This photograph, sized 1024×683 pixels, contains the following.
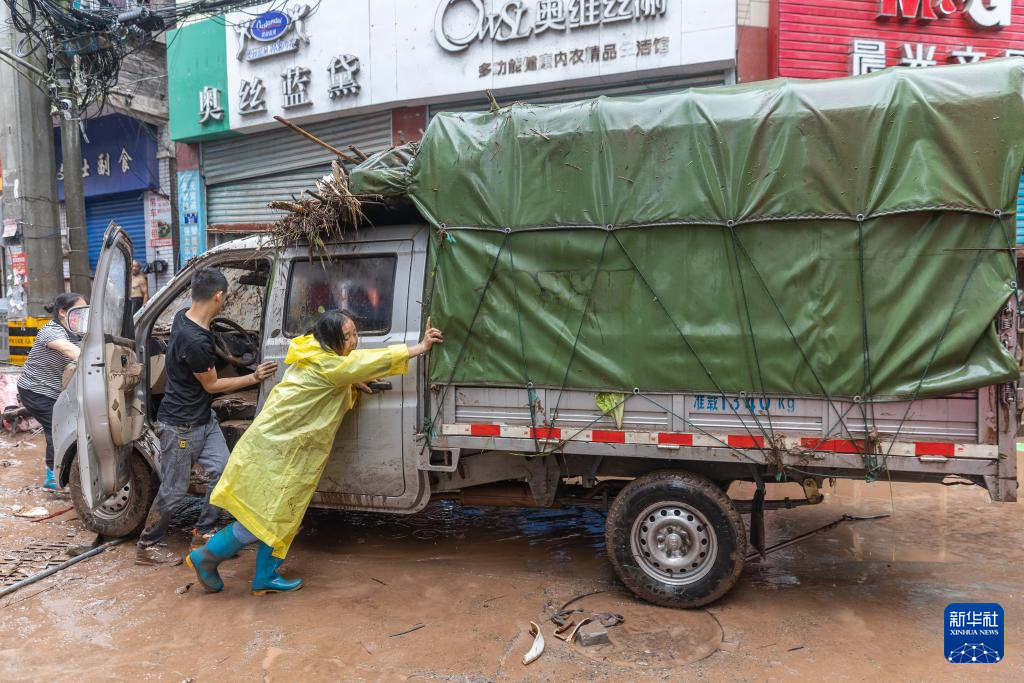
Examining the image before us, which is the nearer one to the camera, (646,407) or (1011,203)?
(1011,203)

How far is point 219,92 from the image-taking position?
11.0 metres

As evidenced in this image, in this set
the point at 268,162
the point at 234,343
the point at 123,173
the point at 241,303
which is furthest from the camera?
the point at 123,173

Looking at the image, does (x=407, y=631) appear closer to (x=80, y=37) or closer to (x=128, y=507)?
(x=128, y=507)

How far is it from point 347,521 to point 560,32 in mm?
6534

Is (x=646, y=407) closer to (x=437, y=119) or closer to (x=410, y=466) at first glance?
(x=410, y=466)

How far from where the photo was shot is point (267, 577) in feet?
12.6

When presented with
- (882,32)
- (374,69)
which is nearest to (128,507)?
(374,69)

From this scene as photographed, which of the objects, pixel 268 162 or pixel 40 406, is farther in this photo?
pixel 268 162

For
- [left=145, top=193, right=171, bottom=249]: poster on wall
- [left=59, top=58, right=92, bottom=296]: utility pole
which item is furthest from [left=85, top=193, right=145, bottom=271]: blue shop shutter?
[left=59, top=58, right=92, bottom=296]: utility pole

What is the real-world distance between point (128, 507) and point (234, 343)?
4.18 ft

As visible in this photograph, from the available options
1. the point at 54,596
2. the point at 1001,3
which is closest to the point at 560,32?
the point at 1001,3

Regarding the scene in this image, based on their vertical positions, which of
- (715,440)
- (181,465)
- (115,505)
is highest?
(715,440)

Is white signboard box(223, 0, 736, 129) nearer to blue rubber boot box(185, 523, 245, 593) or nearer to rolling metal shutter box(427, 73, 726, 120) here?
rolling metal shutter box(427, 73, 726, 120)

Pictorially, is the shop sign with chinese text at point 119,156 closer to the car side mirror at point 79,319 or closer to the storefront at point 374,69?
the storefront at point 374,69
